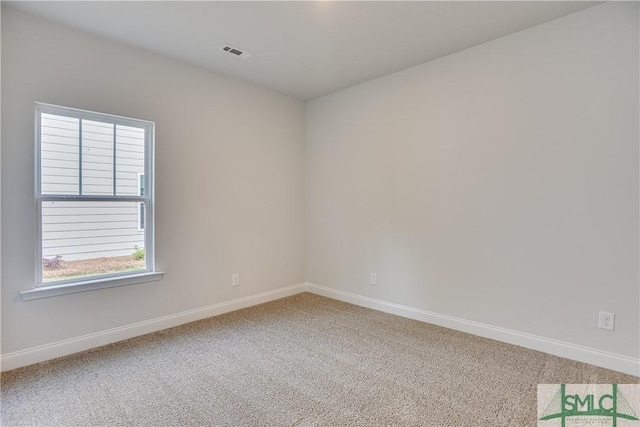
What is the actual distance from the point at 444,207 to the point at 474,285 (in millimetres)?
758

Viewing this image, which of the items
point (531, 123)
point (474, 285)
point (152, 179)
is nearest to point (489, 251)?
point (474, 285)

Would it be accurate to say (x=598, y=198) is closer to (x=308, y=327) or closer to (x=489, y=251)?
(x=489, y=251)

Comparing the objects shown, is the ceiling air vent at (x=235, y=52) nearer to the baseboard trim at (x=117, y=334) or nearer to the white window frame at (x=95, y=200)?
the white window frame at (x=95, y=200)

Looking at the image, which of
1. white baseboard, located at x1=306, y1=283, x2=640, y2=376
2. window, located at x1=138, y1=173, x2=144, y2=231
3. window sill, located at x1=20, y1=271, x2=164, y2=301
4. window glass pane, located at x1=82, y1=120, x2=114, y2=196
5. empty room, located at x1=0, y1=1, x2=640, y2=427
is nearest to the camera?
empty room, located at x1=0, y1=1, x2=640, y2=427

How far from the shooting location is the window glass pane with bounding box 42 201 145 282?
2525mm

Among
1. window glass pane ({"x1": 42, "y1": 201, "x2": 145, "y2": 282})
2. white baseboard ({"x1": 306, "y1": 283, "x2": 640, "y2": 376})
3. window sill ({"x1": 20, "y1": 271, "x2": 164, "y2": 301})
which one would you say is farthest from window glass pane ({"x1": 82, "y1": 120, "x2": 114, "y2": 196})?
white baseboard ({"x1": 306, "y1": 283, "x2": 640, "y2": 376})

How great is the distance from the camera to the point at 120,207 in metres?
2.89

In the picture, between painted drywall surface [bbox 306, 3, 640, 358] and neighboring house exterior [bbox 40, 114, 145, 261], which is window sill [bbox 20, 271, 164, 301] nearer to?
neighboring house exterior [bbox 40, 114, 145, 261]

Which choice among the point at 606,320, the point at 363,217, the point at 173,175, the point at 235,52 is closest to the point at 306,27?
the point at 235,52

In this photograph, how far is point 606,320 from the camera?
7.59ft

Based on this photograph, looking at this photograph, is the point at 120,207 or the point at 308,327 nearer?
the point at 120,207

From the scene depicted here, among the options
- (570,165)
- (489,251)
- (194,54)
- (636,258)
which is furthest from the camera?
(194,54)

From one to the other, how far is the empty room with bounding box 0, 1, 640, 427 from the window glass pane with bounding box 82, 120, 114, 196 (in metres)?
0.02

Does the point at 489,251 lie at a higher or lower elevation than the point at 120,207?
lower
